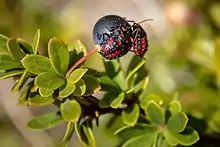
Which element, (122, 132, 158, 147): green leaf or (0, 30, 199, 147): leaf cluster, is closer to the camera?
(0, 30, 199, 147): leaf cluster

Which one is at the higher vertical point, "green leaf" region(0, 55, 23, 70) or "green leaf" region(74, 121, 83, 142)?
"green leaf" region(0, 55, 23, 70)

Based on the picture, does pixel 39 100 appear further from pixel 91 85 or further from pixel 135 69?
pixel 135 69

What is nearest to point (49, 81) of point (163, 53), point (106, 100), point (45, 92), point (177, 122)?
point (45, 92)

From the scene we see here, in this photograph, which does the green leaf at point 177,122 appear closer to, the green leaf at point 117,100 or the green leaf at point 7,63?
the green leaf at point 117,100

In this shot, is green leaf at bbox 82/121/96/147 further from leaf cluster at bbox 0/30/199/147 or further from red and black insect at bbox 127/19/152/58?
red and black insect at bbox 127/19/152/58

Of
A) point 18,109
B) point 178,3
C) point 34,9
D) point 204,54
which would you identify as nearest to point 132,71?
point 204,54

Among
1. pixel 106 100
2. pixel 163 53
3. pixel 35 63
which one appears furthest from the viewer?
pixel 163 53

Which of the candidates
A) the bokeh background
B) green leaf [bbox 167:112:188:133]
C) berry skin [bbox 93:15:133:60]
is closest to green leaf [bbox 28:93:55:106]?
berry skin [bbox 93:15:133:60]

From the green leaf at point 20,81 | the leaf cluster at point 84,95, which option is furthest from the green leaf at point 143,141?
the green leaf at point 20,81
